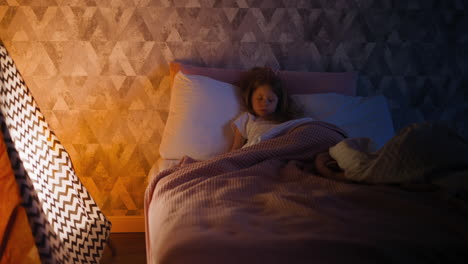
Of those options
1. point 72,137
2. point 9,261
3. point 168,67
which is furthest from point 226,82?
point 9,261

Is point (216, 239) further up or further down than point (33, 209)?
further up

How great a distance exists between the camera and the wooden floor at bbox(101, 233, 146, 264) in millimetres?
1814

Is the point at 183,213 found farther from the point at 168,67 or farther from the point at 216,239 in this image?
the point at 168,67

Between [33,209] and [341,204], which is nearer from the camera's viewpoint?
A: [341,204]

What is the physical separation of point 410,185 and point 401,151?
11 cm

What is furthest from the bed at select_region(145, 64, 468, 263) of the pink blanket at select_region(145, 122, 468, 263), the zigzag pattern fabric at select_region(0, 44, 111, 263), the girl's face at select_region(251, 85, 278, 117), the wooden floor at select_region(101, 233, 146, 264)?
the wooden floor at select_region(101, 233, 146, 264)

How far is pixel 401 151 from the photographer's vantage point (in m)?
1.13

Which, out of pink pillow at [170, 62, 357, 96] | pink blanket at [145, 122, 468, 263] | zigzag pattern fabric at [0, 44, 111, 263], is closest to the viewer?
pink blanket at [145, 122, 468, 263]

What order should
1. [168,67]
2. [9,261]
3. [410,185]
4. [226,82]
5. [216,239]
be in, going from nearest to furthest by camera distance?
[216,239], [410,185], [9,261], [226,82], [168,67]

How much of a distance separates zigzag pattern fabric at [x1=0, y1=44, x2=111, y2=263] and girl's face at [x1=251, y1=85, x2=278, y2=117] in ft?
3.09

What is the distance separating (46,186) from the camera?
1.46 metres

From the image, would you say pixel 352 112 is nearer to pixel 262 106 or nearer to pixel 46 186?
pixel 262 106

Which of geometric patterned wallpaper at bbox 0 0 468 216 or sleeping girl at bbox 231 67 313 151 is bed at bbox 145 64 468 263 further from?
geometric patterned wallpaper at bbox 0 0 468 216

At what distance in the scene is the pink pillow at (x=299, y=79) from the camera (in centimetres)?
198
